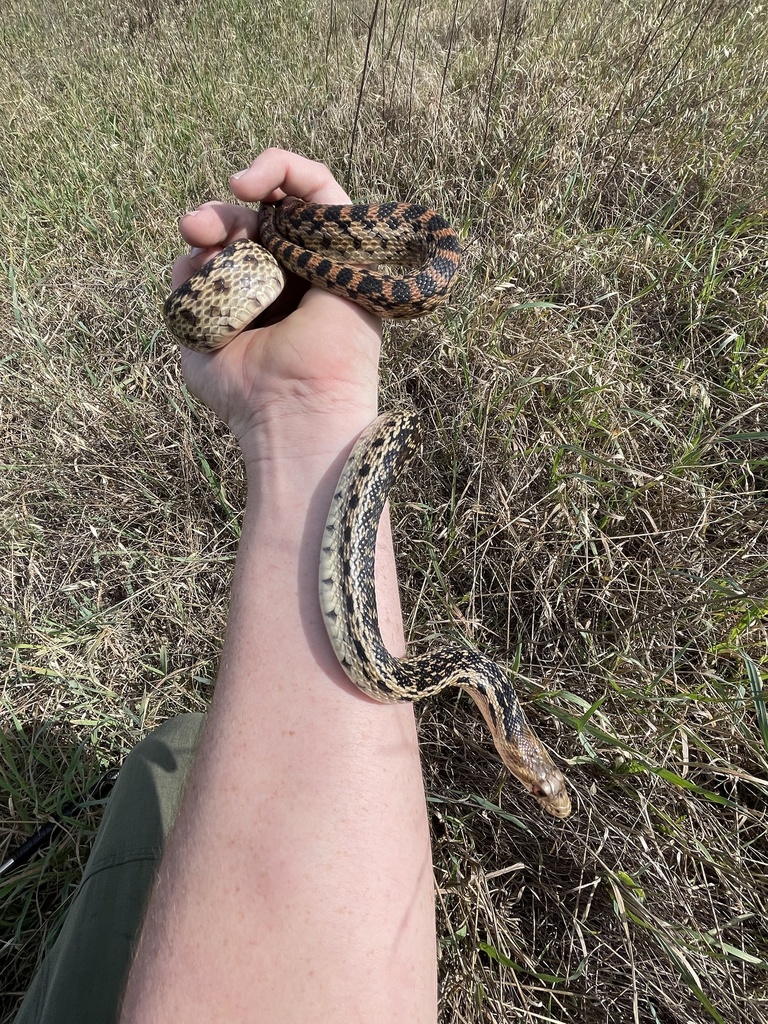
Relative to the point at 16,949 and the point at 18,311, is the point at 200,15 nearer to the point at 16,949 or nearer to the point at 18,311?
the point at 18,311

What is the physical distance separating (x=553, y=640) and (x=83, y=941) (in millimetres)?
2132

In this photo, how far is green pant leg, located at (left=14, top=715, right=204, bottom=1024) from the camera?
183 centimetres

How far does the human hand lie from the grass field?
763 mm

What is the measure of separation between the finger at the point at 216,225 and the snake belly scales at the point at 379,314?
0.08 meters

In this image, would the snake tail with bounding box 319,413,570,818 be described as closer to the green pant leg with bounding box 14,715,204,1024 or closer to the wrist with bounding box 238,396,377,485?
the wrist with bounding box 238,396,377,485

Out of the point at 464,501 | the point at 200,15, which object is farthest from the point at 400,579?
the point at 200,15

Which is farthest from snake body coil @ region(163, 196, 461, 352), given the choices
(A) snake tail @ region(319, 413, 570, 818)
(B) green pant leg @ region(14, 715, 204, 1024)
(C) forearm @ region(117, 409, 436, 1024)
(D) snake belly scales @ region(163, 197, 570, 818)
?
(B) green pant leg @ region(14, 715, 204, 1024)

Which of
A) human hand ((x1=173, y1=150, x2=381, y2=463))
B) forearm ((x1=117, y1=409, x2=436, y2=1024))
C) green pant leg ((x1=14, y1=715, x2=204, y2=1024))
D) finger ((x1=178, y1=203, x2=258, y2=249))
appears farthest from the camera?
finger ((x1=178, y1=203, x2=258, y2=249))

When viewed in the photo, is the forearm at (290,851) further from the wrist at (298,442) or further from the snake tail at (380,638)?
the wrist at (298,442)

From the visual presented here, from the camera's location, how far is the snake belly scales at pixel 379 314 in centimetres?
190

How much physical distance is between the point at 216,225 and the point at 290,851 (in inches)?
94.7

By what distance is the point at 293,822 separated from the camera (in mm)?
1481

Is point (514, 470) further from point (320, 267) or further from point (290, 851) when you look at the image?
point (290, 851)

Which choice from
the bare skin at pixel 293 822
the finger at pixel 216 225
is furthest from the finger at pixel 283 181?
the bare skin at pixel 293 822
